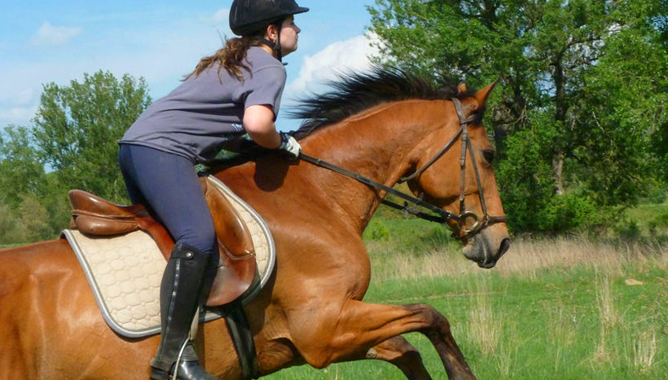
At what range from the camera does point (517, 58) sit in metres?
28.6

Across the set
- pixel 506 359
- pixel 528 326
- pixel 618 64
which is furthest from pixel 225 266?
pixel 618 64

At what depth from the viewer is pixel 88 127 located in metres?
51.2

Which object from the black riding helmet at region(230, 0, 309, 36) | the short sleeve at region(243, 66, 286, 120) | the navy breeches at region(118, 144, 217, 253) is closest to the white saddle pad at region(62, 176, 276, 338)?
the navy breeches at region(118, 144, 217, 253)

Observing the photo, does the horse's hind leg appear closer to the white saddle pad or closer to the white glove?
the white saddle pad

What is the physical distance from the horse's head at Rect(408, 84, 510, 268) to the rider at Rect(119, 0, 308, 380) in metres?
1.07

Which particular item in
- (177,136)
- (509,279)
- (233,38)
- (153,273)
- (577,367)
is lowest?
(509,279)

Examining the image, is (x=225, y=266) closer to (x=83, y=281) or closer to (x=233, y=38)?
(x=83, y=281)

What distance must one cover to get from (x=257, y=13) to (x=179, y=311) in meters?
1.82

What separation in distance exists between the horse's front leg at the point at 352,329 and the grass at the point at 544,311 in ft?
9.68

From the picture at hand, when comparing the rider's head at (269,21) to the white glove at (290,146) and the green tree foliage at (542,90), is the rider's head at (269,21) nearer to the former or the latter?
the white glove at (290,146)

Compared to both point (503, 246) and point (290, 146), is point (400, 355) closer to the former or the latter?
point (503, 246)

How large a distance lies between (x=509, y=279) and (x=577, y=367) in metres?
10.6

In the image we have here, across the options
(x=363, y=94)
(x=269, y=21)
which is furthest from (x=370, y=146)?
(x=269, y=21)

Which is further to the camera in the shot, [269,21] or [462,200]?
[462,200]
